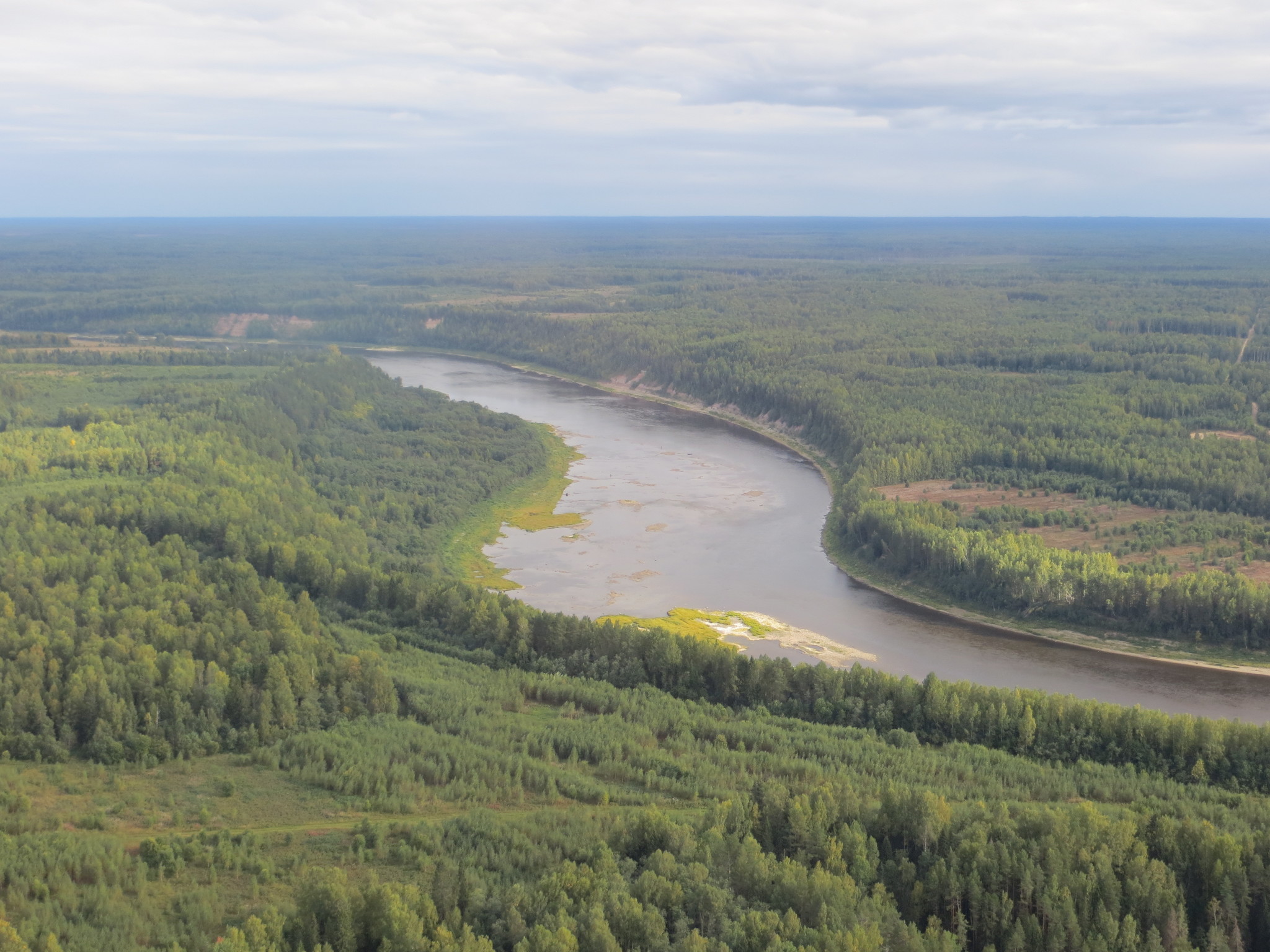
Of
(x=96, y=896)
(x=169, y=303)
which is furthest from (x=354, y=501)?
(x=169, y=303)

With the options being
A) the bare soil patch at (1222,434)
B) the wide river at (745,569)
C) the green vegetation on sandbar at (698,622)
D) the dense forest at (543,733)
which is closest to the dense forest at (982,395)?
the bare soil patch at (1222,434)

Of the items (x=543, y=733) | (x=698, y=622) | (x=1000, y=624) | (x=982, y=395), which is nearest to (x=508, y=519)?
(x=698, y=622)

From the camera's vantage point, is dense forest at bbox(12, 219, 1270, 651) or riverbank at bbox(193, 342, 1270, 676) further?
dense forest at bbox(12, 219, 1270, 651)

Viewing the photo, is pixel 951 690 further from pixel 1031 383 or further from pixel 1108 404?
pixel 1031 383

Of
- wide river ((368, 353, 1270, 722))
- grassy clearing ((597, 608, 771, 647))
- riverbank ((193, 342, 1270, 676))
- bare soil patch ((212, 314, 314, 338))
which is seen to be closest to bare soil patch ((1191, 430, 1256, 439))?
riverbank ((193, 342, 1270, 676))

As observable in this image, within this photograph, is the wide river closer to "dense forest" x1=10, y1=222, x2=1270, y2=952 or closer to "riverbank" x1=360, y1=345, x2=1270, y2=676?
"riverbank" x1=360, y1=345, x2=1270, y2=676
